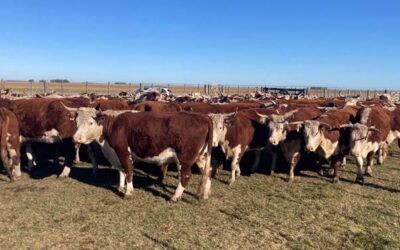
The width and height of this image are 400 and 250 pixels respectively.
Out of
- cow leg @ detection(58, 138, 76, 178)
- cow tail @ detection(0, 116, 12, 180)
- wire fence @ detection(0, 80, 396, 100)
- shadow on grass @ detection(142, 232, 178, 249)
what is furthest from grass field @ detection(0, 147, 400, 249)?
wire fence @ detection(0, 80, 396, 100)

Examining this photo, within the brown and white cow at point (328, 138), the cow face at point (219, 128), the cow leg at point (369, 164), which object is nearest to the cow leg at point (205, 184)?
the cow face at point (219, 128)

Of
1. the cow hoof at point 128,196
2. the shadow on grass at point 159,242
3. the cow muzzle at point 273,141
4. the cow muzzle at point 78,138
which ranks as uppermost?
the cow muzzle at point 78,138

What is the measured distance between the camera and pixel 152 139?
7.53 m

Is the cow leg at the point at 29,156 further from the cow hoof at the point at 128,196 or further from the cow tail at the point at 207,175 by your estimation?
the cow tail at the point at 207,175

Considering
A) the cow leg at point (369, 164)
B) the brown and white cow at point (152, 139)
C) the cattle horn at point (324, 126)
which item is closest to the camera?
the brown and white cow at point (152, 139)

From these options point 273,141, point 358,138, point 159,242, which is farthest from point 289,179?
point 159,242

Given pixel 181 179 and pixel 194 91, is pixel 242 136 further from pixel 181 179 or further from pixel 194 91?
pixel 194 91

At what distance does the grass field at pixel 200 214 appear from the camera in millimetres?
5789

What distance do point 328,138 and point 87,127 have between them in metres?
5.22

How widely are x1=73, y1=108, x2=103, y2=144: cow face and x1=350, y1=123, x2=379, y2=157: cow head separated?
17.5 ft

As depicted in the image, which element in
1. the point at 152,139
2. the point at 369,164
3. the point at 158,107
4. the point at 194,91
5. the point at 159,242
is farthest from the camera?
the point at 194,91

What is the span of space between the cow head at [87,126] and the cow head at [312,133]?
14.1ft

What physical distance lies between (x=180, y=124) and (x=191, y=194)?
1429 millimetres

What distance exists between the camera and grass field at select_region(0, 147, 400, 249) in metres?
5.79
